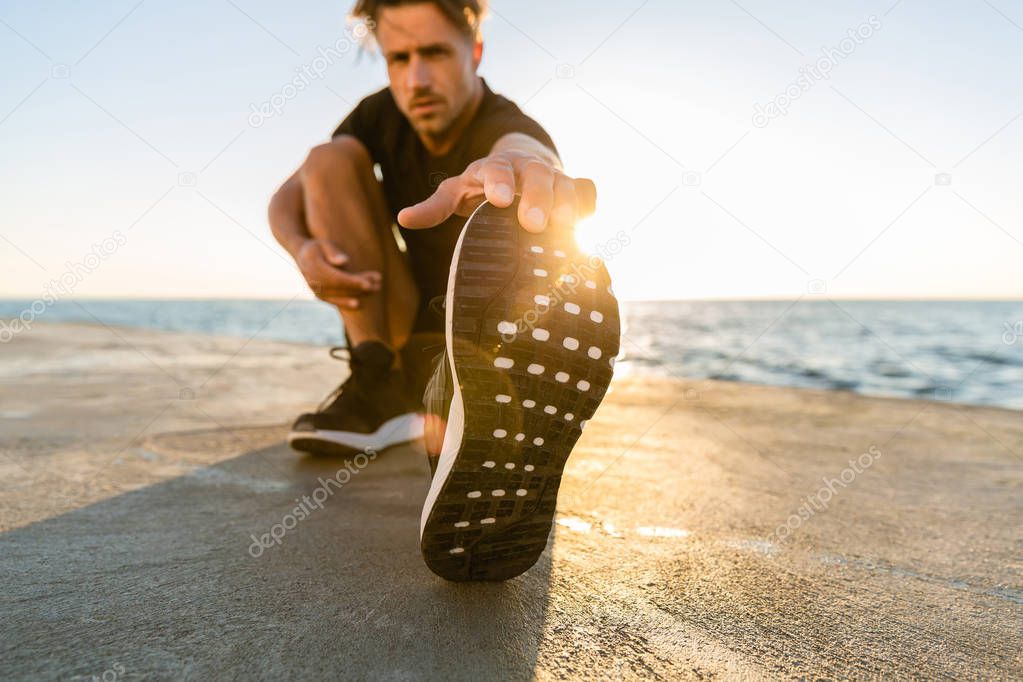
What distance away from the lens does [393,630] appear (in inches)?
28.4

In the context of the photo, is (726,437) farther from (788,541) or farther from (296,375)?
(296,375)

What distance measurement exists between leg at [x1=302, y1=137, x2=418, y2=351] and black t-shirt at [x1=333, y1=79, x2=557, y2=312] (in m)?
0.09

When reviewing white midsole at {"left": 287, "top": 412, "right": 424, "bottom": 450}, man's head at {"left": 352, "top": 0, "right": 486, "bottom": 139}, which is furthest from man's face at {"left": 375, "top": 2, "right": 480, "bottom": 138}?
white midsole at {"left": 287, "top": 412, "right": 424, "bottom": 450}

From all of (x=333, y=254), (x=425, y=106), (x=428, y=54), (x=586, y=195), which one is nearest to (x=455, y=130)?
(x=425, y=106)

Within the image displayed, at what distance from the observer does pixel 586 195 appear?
948mm

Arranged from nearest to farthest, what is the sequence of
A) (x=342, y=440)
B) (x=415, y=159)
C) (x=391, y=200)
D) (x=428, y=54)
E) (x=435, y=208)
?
(x=435, y=208)
(x=342, y=440)
(x=428, y=54)
(x=415, y=159)
(x=391, y=200)

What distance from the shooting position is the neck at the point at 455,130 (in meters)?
1.81

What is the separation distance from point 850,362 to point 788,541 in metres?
8.75

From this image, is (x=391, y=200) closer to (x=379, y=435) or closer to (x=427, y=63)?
(x=427, y=63)

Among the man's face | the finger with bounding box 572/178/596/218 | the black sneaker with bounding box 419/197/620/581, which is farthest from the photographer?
the man's face

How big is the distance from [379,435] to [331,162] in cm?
77

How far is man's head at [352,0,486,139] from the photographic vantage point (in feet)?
5.58

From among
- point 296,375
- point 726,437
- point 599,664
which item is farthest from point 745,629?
point 296,375

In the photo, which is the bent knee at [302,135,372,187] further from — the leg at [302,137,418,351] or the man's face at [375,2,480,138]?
the man's face at [375,2,480,138]
